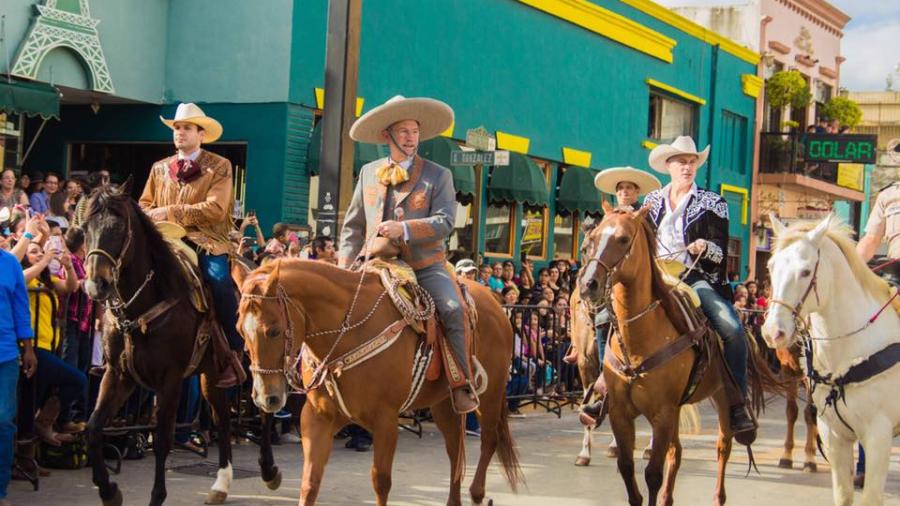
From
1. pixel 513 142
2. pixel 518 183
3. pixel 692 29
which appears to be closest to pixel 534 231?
pixel 513 142

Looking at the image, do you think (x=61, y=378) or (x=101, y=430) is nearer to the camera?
(x=101, y=430)

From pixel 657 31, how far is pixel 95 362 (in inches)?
828

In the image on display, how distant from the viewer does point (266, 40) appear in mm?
17719

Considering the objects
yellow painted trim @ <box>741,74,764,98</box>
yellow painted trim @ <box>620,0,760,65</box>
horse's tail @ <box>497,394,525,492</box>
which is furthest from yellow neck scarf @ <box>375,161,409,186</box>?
yellow painted trim @ <box>741,74,764,98</box>

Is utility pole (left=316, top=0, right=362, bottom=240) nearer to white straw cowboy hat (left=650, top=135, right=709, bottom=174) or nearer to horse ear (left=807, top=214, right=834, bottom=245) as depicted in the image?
white straw cowboy hat (left=650, top=135, right=709, bottom=174)

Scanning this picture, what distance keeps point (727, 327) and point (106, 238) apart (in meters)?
4.53

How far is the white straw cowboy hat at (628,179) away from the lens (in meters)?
10.0

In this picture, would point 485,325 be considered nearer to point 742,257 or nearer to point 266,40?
point 266,40

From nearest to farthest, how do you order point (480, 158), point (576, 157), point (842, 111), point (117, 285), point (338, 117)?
point (117, 285)
point (338, 117)
point (480, 158)
point (576, 157)
point (842, 111)

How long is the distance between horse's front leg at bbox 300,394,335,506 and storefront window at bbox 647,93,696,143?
2302cm

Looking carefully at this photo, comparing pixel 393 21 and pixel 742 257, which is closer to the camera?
pixel 393 21

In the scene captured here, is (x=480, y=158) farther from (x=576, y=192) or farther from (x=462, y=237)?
(x=576, y=192)

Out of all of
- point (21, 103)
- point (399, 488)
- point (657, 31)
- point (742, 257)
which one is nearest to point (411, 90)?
point (21, 103)

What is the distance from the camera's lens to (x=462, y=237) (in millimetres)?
22094
